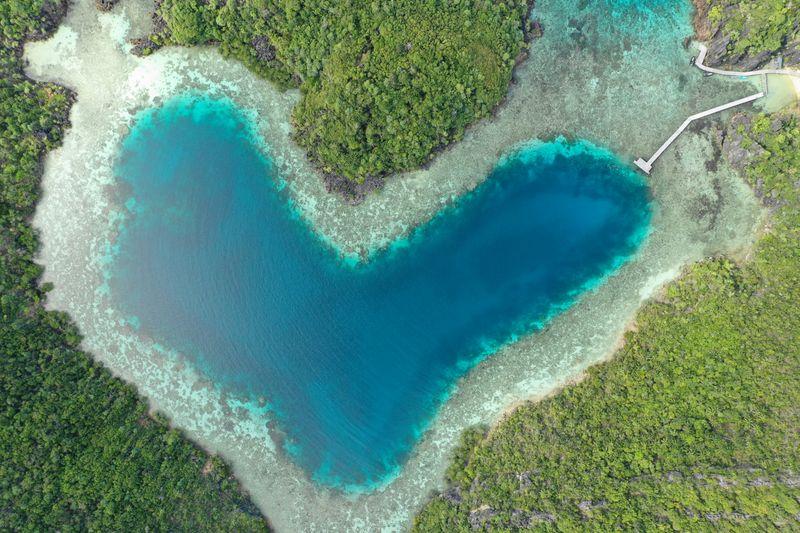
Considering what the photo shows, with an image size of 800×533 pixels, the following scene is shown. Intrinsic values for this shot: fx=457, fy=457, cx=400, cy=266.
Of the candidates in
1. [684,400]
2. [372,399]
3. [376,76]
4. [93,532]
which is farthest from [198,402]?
[684,400]

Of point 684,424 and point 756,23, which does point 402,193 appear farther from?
point 756,23

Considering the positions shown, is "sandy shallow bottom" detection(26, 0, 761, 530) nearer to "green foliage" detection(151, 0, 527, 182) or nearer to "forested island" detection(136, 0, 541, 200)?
"forested island" detection(136, 0, 541, 200)

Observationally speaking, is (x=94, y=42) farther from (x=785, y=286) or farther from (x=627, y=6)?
(x=785, y=286)

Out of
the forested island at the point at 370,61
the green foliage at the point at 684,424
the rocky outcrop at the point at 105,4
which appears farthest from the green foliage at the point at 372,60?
the green foliage at the point at 684,424

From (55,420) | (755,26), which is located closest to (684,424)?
(755,26)

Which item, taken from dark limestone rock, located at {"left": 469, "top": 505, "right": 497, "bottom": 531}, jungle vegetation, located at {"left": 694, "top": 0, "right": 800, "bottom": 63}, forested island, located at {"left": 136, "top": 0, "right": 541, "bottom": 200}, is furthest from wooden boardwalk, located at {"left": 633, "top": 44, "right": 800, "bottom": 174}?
dark limestone rock, located at {"left": 469, "top": 505, "right": 497, "bottom": 531}

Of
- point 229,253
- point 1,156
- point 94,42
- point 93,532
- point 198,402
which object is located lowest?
point 93,532
